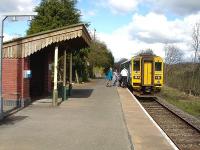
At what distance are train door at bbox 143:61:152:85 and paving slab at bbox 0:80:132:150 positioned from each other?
16.6m

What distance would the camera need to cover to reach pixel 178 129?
1894cm

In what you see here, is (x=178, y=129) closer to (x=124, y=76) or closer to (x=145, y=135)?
(x=145, y=135)

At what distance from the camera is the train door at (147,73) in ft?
118

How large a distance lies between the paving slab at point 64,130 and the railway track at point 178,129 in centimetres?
191

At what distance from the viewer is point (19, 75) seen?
20.0 metres

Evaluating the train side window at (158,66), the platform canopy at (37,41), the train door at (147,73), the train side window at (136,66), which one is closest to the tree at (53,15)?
the train side window at (136,66)

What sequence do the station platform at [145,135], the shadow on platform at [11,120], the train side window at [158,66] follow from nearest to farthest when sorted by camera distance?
1. the station platform at [145,135]
2. the shadow on platform at [11,120]
3. the train side window at [158,66]

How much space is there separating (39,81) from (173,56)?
158ft

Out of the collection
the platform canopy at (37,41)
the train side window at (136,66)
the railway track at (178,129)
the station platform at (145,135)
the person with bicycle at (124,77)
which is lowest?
the railway track at (178,129)

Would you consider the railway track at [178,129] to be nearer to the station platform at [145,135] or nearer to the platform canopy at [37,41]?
the station platform at [145,135]

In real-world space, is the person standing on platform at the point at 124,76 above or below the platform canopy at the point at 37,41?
below

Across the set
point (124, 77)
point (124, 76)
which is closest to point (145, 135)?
point (124, 76)

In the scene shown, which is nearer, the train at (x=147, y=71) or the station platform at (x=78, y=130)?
the station platform at (x=78, y=130)

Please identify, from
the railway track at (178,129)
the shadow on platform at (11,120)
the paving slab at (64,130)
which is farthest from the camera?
the railway track at (178,129)
